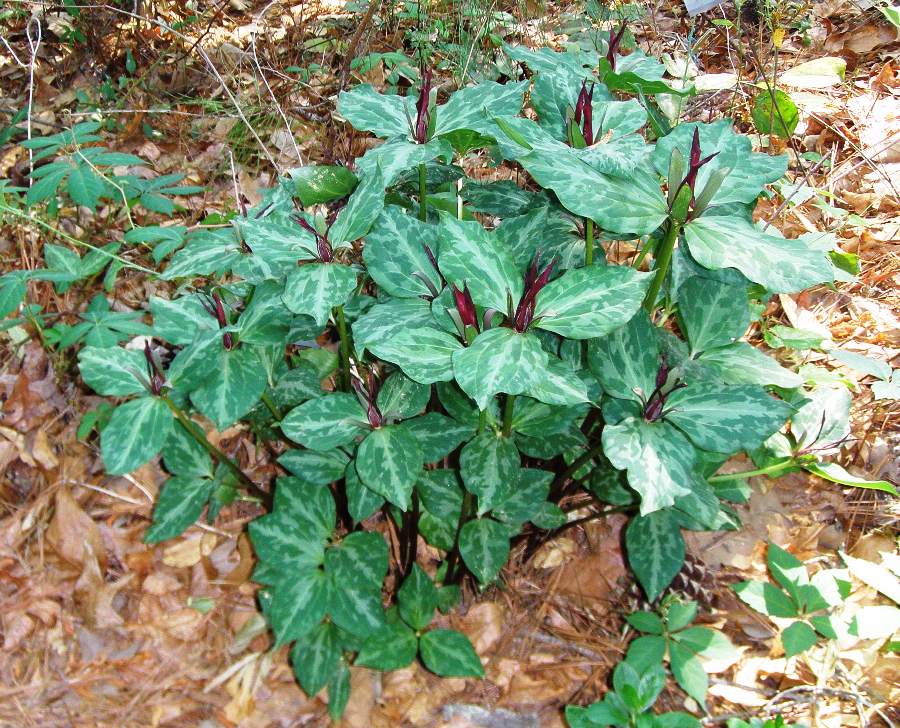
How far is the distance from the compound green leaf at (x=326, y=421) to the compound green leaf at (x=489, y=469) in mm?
193

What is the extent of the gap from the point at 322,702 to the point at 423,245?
110cm

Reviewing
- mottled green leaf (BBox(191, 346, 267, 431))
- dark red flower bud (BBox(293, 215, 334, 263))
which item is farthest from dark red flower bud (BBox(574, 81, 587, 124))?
mottled green leaf (BBox(191, 346, 267, 431))

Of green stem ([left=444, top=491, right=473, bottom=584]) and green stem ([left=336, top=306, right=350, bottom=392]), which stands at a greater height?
green stem ([left=336, top=306, right=350, bottom=392])

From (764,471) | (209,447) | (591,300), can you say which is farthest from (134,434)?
(764,471)

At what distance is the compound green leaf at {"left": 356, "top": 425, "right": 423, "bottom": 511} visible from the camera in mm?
1162

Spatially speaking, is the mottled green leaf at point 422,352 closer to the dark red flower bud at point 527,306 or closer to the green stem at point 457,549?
the dark red flower bud at point 527,306

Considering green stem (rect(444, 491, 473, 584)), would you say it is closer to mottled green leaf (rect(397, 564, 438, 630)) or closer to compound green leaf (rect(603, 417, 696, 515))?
Result: mottled green leaf (rect(397, 564, 438, 630))

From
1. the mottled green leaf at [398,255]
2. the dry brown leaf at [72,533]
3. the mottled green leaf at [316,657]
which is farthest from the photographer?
the dry brown leaf at [72,533]

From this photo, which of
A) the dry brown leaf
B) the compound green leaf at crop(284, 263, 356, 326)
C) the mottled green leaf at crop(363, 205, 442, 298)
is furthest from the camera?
the dry brown leaf

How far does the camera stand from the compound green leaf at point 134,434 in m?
1.17

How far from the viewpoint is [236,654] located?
1721mm

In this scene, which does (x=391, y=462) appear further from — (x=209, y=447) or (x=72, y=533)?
(x=72, y=533)

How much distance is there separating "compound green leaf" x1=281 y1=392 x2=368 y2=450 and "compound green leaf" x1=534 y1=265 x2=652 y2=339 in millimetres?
377

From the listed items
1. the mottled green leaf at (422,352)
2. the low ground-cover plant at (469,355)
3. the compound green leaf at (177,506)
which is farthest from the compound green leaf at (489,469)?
the compound green leaf at (177,506)
